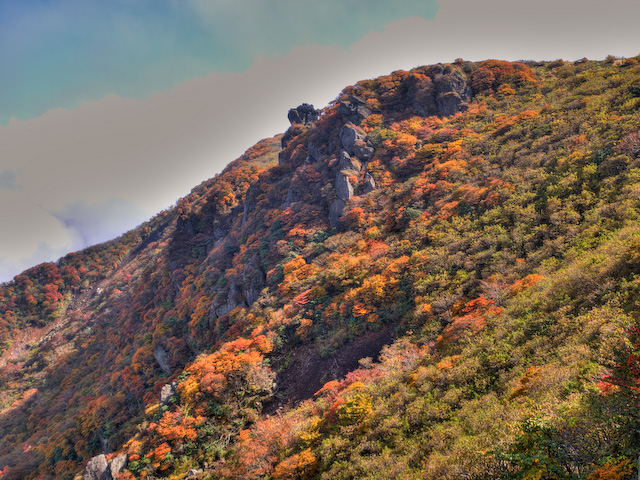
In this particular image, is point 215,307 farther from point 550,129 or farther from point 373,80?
point 373,80

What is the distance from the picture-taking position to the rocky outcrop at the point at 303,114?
76006 mm

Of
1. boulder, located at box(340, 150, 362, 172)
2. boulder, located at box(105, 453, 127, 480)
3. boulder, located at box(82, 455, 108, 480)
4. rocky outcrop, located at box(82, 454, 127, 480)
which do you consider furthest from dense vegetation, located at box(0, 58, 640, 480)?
boulder, located at box(82, 455, 108, 480)

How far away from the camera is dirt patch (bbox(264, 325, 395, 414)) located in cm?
2311

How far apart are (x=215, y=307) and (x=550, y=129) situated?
155ft

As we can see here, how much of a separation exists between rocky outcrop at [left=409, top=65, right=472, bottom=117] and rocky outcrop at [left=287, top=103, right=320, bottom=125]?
31.2 metres

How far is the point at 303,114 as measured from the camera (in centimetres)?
7681

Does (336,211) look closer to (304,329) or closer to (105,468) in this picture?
(304,329)

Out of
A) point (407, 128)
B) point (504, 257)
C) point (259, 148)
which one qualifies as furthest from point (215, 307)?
point (259, 148)

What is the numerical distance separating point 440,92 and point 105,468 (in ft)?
224

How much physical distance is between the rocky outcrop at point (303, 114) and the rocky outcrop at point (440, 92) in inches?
1230

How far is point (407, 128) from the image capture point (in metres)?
49.3

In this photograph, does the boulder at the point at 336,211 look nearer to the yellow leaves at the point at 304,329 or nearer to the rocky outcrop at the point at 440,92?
the yellow leaves at the point at 304,329

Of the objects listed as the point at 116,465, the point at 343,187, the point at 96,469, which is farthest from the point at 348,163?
the point at 96,469

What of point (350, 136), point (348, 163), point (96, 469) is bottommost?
point (96, 469)
